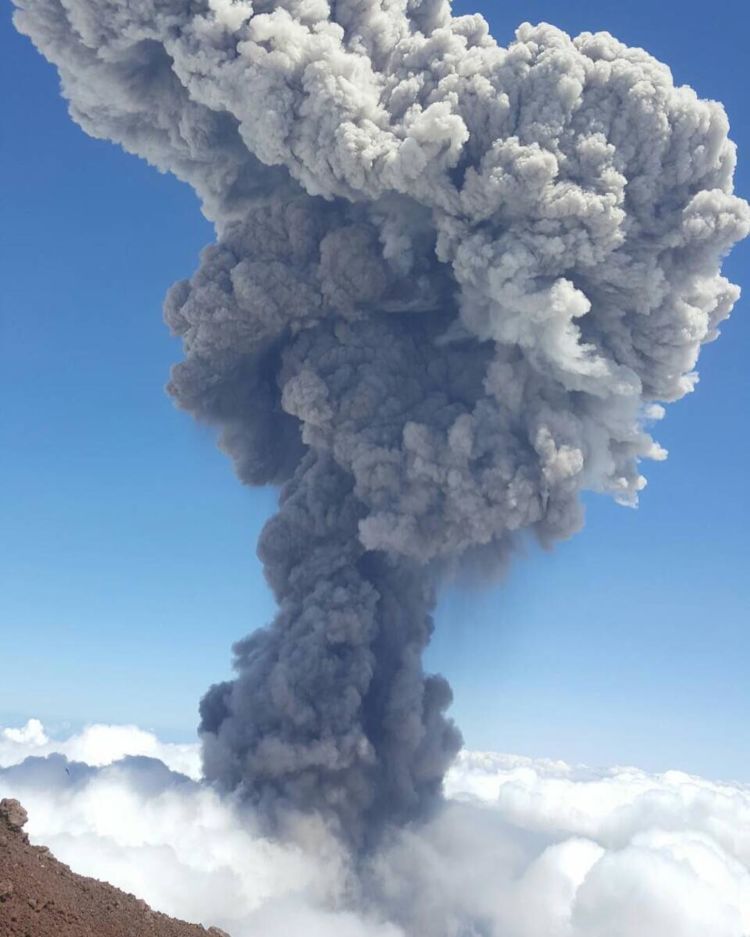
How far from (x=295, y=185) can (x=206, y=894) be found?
29.7m

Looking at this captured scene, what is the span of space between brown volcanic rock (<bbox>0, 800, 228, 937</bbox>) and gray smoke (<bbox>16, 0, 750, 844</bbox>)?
14.0 m

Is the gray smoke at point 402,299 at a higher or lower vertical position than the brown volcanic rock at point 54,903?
higher

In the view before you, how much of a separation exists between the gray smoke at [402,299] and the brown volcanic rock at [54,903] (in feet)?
45.9

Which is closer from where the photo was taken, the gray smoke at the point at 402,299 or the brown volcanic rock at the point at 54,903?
the brown volcanic rock at the point at 54,903

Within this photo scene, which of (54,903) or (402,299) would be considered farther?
(402,299)

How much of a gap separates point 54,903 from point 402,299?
29303mm

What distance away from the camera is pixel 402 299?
148ft

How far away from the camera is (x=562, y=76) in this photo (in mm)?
39938

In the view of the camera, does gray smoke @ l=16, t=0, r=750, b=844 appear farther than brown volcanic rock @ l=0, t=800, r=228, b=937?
Yes

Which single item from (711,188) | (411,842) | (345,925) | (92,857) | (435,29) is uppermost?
(435,29)

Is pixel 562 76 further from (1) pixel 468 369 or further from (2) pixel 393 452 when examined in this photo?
(2) pixel 393 452

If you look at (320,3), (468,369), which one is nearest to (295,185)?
(320,3)

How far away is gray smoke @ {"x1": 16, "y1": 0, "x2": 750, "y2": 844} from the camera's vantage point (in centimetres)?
3975

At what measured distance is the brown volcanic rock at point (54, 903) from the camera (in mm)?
21359
